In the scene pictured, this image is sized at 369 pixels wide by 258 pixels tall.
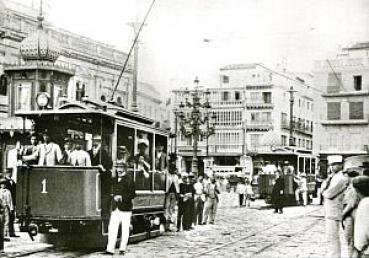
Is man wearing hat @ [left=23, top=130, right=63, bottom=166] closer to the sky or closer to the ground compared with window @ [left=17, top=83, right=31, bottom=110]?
closer to the ground

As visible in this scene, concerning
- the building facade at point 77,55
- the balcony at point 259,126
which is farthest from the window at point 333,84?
the balcony at point 259,126

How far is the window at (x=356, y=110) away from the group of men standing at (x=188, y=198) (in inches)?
655

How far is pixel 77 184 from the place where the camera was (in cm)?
895

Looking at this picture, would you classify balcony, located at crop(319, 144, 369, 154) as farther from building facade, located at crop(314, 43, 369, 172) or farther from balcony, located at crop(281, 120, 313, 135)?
balcony, located at crop(281, 120, 313, 135)

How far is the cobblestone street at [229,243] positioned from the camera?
373 inches

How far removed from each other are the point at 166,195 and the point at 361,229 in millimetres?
6741

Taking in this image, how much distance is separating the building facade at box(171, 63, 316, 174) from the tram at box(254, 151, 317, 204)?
20.2m

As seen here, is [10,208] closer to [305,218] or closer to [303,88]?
[305,218]

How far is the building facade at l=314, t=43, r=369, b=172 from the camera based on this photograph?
91.0ft

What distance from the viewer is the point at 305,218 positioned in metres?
17.0

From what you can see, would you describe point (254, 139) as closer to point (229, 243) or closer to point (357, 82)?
point (357, 82)

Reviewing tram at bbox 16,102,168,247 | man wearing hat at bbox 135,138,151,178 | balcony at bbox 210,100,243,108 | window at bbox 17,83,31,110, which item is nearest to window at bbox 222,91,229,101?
balcony at bbox 210,100,243,108

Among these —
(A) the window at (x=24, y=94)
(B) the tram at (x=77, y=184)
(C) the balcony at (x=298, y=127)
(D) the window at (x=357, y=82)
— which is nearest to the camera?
(B) the tram at (x=77, y=184)

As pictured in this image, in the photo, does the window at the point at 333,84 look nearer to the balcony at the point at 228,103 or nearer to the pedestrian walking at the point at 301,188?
the pedestrian walking at the point at 301,188
